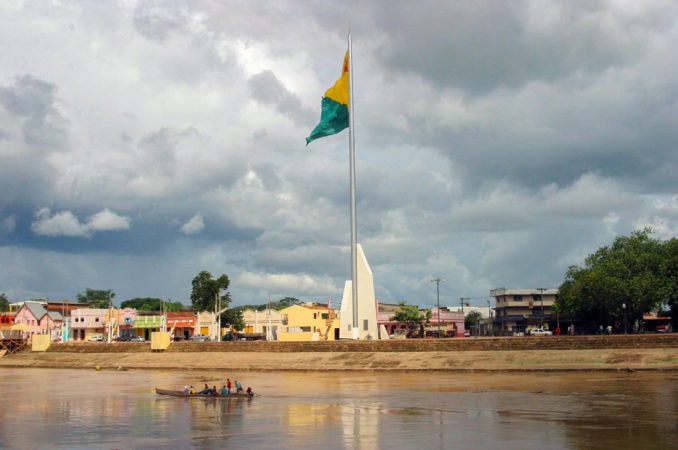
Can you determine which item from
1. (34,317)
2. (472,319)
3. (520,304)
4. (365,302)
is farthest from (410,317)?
(34,317)

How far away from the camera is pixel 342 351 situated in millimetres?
50219

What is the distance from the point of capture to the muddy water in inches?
806

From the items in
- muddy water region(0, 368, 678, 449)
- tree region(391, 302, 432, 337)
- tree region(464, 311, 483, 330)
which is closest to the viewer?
muddy water region(0, 368, 678, 449)

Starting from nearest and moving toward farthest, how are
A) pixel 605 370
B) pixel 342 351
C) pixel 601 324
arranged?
pixel 605 370
pixel 342 351
pixel 601 324

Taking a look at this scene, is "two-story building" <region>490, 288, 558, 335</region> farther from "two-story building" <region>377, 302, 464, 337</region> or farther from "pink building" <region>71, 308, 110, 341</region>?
"pink building" <region>71, 308, 110, 341</region>

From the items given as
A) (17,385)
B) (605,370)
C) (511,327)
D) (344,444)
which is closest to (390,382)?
(605,370)

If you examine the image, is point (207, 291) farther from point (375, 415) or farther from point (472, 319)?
point (375, 415)

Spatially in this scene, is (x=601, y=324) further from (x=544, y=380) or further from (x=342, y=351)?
(x=544, y=380)

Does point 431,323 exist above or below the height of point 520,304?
below

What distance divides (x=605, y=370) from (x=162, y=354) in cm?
3686

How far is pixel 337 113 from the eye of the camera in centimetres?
4944

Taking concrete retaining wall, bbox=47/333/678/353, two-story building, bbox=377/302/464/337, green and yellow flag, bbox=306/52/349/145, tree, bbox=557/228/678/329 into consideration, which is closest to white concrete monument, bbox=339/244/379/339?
concrete retaining wall, bbox=47/333/678/353

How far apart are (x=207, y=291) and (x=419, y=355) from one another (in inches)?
2521

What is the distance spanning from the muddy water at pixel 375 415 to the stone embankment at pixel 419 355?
96.3 inches
